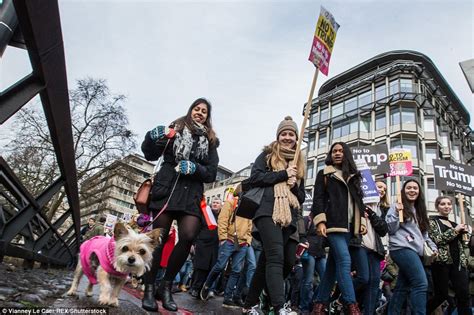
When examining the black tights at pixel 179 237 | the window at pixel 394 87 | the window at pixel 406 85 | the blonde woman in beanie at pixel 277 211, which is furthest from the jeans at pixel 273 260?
the window at pixel 406 85

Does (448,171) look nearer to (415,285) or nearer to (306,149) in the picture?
(415,285)

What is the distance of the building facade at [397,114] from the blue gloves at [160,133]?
28602 millimetres

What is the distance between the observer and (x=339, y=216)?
4121mm

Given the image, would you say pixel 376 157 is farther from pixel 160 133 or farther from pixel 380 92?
pixel 380 92

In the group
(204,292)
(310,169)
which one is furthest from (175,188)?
(310,169)

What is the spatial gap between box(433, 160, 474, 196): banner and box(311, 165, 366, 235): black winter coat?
6.43 metres

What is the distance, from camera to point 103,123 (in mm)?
23281

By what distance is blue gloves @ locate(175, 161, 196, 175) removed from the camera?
3.40m

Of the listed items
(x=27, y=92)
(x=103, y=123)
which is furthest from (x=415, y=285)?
(x=103, y=123)

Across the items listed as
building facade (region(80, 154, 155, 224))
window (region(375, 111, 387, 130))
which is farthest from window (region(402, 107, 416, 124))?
building facade (region(80, 154, 155, 224))

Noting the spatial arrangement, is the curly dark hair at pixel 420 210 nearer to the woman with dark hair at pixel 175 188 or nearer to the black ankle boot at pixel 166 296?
the woman with dark hair at pixel 175 188

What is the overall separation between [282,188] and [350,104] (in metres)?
35.3

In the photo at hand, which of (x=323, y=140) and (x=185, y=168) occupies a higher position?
(x=323, y=140)

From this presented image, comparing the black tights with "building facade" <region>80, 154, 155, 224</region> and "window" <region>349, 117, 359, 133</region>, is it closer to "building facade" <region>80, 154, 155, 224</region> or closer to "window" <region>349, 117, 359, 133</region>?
"building facade" <region>80, 154, 155, 224</region>
